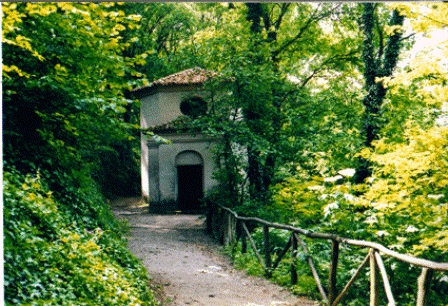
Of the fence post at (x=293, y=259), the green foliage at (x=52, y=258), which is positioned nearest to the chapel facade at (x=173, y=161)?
the fence post at (x=293, y=259)

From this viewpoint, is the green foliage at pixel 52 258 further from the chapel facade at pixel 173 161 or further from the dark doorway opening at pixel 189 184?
the dark doorway opening at pixel 189 184

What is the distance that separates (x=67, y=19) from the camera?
3.71 meters

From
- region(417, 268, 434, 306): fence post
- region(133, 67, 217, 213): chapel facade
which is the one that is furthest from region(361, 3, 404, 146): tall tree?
region(133, 67, 217, 213): chapel facade

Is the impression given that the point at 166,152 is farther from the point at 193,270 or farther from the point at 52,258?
the point at 52,258

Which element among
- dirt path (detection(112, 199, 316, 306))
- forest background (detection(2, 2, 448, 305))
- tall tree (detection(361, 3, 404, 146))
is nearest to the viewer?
forest background (detection(2, 2, 448, 305))

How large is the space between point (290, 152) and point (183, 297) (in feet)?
14.5

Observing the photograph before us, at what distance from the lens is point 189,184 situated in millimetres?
12945

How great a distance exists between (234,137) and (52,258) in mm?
5522

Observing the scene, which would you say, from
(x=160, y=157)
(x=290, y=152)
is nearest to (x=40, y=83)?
(x=290, y=152)

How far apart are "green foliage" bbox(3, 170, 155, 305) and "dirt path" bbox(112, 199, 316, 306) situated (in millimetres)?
752

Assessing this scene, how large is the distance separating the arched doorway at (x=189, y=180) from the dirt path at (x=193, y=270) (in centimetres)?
189

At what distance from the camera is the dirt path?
4.23 m

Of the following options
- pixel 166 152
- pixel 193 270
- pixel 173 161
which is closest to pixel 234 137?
pixel 193 270

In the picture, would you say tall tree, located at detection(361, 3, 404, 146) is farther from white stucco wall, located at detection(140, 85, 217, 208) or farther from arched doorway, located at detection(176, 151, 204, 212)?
arched doorway, located at detection(176, 151, 204, 212)
